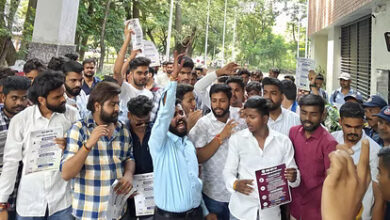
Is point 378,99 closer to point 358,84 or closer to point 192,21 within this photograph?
point 358,84

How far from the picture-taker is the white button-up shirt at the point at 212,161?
303cm

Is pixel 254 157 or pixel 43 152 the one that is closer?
pixel 43 152

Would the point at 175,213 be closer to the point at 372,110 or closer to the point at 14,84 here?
the point at 14,84

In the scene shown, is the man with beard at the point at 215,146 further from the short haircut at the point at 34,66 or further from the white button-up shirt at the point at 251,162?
the short haircut at the point at 34,66

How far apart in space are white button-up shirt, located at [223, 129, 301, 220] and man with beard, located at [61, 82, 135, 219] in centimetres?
88

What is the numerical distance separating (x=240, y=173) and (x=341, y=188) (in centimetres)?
147

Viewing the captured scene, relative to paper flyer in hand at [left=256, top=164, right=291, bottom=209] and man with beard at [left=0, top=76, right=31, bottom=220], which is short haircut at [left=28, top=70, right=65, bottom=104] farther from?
paper flyer in hand at [left=256, top=164, right=291, bottom=209]

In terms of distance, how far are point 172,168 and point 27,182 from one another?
1.08 metres

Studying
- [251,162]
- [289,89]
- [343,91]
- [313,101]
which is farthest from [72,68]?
[343,91]

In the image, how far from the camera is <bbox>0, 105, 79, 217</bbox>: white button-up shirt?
2.52m

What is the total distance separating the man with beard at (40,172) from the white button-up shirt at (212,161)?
116 cm

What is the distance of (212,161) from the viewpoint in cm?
305

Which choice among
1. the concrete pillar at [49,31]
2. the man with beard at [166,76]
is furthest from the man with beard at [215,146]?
the concrete pillar at [49,31]

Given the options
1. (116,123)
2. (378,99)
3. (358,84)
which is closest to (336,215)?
(116,123)
